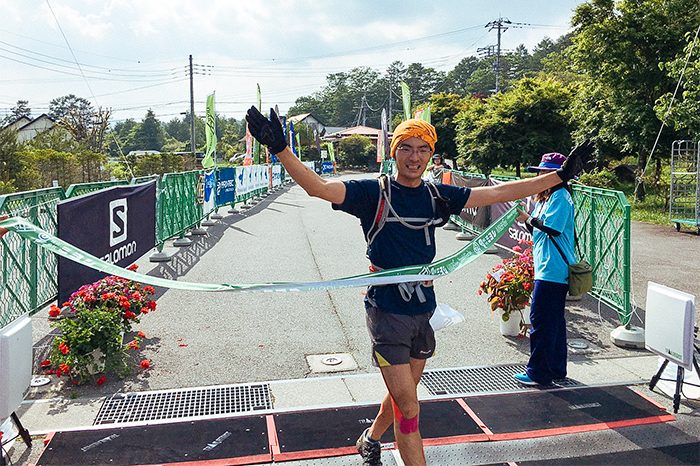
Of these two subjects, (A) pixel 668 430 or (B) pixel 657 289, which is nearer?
(A) pixel 668 430

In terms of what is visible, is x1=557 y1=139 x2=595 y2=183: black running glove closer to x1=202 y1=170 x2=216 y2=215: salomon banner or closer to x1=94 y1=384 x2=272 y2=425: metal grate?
x1=94 y1=384 x2=272 y2=425: metal grate

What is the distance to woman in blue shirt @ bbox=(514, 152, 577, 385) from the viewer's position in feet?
16.2

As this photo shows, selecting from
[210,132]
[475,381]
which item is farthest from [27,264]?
[210,132]

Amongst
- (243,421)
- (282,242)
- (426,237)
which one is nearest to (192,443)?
(243,421)

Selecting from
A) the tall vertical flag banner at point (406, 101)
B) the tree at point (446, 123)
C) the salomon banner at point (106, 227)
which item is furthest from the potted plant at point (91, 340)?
the tree at point (446, 123)

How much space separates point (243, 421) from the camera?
4328 millimetres

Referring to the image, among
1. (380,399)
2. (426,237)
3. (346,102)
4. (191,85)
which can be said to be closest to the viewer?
(426,237)

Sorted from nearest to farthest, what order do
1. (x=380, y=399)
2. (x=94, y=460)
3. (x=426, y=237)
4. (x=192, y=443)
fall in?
(x=426, y=237) → (x=94, y=460) → (x=192, y=443) → (x=380, y=399)

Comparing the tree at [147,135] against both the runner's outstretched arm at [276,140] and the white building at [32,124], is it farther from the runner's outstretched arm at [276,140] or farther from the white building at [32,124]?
the runner's outstretched arm at [276,140]

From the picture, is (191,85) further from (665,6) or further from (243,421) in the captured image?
(243,421)

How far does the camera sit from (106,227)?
7.33m

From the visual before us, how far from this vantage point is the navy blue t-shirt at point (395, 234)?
10.7ft

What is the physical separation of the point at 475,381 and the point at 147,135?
123 m

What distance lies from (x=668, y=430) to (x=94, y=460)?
152 inches
